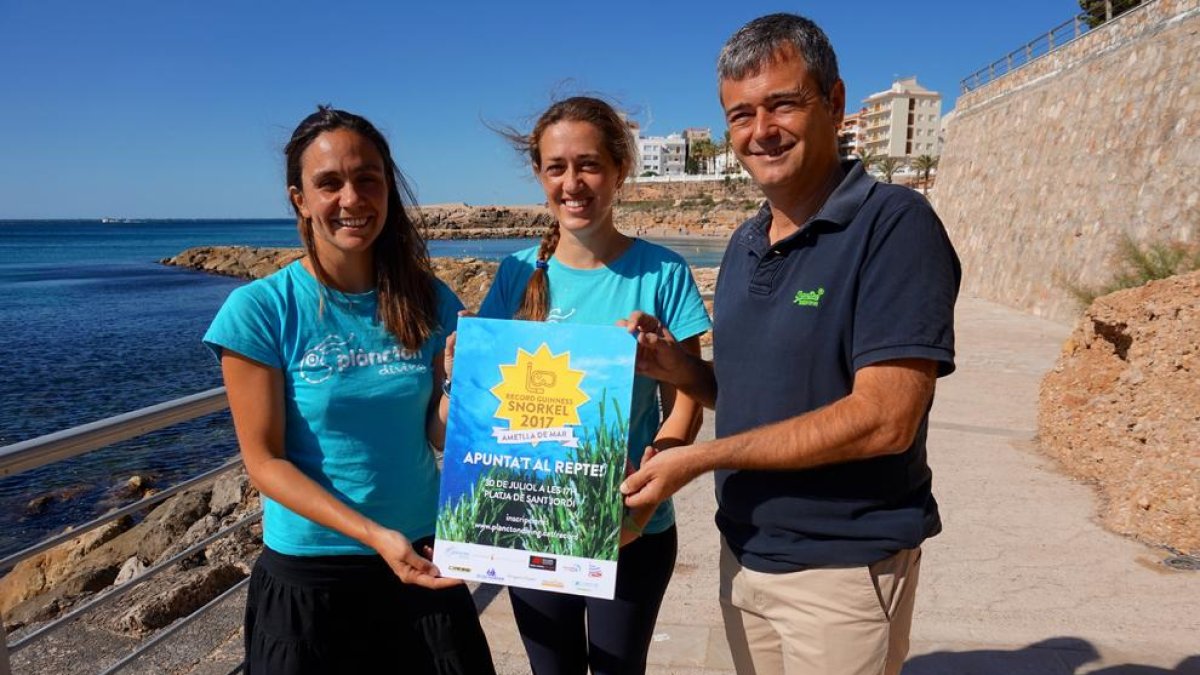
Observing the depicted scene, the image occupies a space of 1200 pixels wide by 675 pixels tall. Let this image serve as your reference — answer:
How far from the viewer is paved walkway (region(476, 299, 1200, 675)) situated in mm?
3107

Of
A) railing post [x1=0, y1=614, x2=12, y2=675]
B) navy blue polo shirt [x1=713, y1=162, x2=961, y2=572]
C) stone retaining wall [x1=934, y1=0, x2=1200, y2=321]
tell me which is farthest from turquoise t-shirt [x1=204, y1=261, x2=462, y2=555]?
stone retaining wall [x1=934, y1=0, x2=1200, y2=321]

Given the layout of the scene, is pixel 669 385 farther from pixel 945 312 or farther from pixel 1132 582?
pixel 1132 582

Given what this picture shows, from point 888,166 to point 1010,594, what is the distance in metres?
70.6

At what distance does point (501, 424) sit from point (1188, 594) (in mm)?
3838

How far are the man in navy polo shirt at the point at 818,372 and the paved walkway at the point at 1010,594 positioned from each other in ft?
4.81

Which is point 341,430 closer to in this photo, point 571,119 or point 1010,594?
point 571,119

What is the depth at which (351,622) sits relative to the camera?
1.94 m

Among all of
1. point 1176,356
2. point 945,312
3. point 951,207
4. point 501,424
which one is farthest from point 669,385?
point 951,207

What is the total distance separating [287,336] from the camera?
1.84 metres

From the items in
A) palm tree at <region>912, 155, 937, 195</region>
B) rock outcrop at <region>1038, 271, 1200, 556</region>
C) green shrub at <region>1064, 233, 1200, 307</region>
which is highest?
palm tree at <region>912, 155, 937, 195</region>

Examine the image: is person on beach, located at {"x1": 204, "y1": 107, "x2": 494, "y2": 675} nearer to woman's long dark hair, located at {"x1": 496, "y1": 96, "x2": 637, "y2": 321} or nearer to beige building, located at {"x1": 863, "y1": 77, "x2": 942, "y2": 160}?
woman's long dark hair, located at {"x1": 496, "y1": 96, "x2": 637, "y2": 321}

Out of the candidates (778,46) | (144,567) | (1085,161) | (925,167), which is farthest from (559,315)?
(925,167)

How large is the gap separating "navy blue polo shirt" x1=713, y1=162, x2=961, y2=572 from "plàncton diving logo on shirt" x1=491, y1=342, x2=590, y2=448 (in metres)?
0.42

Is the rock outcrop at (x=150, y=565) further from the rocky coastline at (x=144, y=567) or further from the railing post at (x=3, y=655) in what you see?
the railing post at (x=3, y=655)
